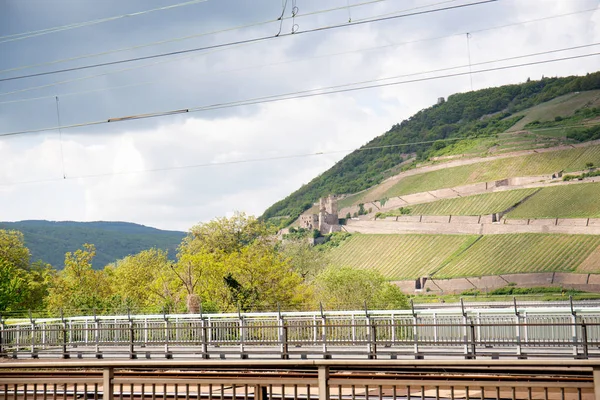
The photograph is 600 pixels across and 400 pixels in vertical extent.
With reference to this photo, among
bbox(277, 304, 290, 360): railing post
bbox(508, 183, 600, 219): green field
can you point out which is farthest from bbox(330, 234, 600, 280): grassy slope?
bbox(277, 304, 290, 360): railing post

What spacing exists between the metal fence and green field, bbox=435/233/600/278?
337 ft

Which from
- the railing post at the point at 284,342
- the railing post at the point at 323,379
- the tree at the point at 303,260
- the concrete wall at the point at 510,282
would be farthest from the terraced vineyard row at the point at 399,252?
the railing post at the point at 323,379

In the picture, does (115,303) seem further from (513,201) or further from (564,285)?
(513,201)

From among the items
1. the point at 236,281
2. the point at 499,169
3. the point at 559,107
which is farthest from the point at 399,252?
the point at 236,281

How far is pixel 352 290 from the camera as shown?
220 ft

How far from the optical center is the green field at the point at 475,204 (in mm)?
145500

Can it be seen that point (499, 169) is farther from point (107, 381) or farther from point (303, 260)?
point (107, 381)

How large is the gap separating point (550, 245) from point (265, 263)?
299ft

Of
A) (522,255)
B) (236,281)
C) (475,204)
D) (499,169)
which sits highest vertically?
(499,169)

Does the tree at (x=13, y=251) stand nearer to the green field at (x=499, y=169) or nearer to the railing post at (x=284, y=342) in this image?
the railing post at (x=284, y=342)

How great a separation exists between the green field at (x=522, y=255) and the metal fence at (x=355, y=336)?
103 metres

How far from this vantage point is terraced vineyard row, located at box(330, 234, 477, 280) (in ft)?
458

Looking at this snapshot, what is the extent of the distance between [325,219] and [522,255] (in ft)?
181

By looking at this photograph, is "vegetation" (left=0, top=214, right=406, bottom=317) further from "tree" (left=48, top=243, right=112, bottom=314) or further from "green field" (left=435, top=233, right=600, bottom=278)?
"green field" (left=435, top=233, right=600, bottom=278)
